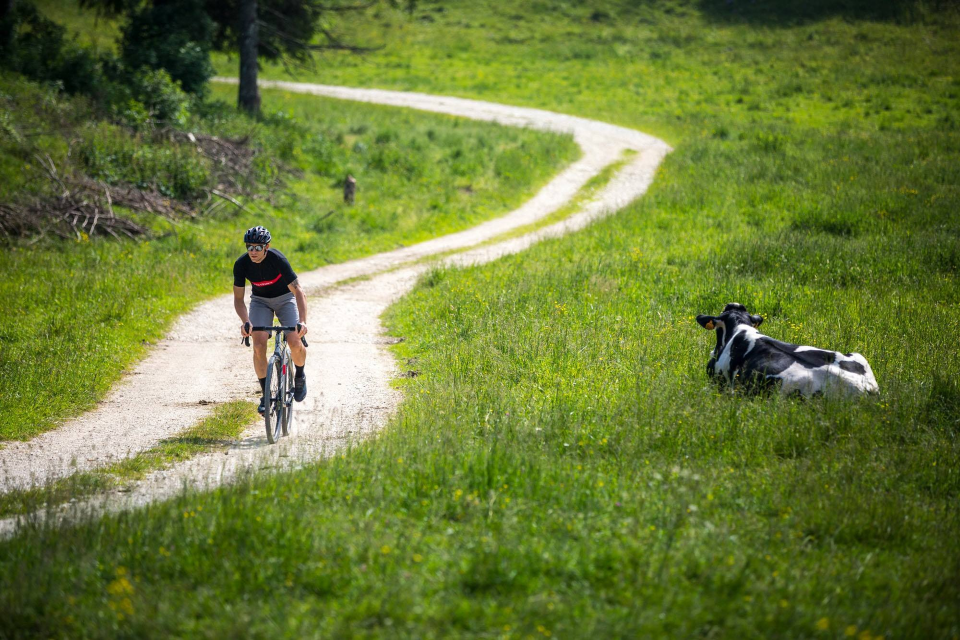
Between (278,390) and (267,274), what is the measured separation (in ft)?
4.33

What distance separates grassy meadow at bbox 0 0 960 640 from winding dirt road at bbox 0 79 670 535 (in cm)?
68

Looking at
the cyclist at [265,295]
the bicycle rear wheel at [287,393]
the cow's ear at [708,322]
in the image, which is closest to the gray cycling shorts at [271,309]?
the cyclist at [265,295]

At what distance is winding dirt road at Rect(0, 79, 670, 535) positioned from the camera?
735cm

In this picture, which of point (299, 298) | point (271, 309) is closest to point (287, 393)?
point (271, 309)

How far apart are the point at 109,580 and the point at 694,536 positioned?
400cm

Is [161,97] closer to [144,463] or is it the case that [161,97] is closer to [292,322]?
[292,322]

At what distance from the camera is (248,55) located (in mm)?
26109

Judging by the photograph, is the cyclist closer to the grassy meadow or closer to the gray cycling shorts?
the gray cycling shorts

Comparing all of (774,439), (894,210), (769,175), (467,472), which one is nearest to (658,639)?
(467,472)

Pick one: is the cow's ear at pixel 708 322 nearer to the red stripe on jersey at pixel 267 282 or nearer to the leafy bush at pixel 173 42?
the red stripe on jersey at pixel 267 282

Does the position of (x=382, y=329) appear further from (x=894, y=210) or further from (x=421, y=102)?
(x=421, y=102)

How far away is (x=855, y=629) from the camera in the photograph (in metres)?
4.36

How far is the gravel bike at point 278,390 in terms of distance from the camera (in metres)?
8.15

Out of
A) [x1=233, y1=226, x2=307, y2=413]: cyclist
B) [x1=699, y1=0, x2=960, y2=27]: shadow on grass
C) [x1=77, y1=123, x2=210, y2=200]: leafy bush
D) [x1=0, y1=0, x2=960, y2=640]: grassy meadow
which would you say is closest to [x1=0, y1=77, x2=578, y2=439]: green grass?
[x1=77, y1=123, x2=210, y2=200]: leafy bush
